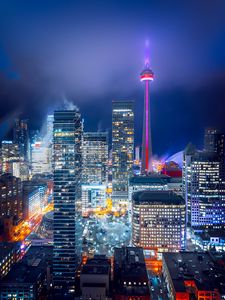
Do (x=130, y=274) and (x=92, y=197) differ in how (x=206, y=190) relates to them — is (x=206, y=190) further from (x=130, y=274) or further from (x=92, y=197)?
(x=130, y=274)

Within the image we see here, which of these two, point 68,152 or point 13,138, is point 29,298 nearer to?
point 68,152

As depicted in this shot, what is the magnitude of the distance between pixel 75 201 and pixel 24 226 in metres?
17.0

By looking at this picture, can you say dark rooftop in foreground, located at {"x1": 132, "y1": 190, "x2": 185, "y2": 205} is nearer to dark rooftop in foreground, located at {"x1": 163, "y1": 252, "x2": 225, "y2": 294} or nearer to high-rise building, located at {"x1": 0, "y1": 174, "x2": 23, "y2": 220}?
dark rooftop in foreground, located at {"x1": 163, "y1": 252, "x2": 225, "y2": 294}

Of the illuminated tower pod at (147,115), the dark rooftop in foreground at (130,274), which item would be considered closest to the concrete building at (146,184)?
the illuminated tower pod at (147,115)

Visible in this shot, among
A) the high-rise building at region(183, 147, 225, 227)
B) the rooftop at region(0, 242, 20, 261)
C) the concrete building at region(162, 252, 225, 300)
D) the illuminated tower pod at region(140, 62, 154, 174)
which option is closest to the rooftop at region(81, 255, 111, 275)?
the concrete building at region(162, 252, 225, 300)

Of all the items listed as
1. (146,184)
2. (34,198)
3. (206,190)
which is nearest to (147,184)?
(146,184)

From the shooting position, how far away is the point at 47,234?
35.4 meters

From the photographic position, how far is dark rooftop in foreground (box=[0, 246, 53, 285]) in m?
22.8

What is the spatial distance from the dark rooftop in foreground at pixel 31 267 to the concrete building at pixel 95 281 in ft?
12.0

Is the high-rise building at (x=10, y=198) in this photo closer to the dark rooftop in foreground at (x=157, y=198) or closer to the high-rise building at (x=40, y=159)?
the dark rooftop in foreground at (x=157, y=198)

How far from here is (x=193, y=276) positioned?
2353cm

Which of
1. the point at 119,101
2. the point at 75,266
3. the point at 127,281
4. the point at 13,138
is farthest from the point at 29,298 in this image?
the point at 13,138

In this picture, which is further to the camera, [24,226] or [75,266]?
[24,226]

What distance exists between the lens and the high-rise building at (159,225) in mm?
32938
